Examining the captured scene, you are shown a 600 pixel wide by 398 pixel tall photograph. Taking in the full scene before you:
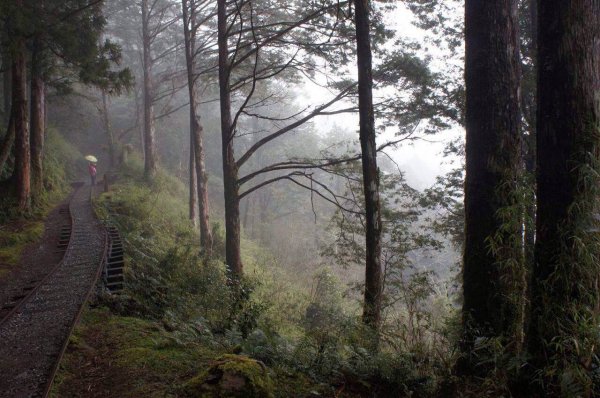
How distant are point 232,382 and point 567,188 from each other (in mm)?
2980

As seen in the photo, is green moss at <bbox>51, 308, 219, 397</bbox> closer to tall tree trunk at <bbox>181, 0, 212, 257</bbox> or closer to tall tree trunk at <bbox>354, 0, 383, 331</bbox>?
tall tree trunk at <bbox>354, 0, 383, 331</bbox>

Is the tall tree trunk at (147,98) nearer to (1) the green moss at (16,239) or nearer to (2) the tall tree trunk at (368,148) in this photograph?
(1) the green moss at (16,239)

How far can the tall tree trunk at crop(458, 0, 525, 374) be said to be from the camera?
154 inches

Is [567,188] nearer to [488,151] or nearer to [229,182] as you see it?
[488,151]

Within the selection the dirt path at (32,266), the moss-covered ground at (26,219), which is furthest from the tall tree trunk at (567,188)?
the moss-covered ground at (26,219)

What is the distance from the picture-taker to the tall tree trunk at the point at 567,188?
2.76 metres

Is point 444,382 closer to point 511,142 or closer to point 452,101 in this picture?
point 511,142

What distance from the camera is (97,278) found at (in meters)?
7.93

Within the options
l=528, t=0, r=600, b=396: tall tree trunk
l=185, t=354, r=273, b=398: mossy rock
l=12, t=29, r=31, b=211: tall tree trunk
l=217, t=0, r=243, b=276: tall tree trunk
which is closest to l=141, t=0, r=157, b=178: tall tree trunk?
l=12, t=29, r=31, b=211: tall tree trunk

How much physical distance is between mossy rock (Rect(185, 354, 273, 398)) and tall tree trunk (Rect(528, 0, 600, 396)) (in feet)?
7.10

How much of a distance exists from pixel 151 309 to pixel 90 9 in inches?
544

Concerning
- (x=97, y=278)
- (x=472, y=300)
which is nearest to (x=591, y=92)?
(x=472, y=300)

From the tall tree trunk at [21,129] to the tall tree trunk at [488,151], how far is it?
14.6 metres

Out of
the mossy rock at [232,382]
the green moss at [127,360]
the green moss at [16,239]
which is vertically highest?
the green moss at [16,239]
